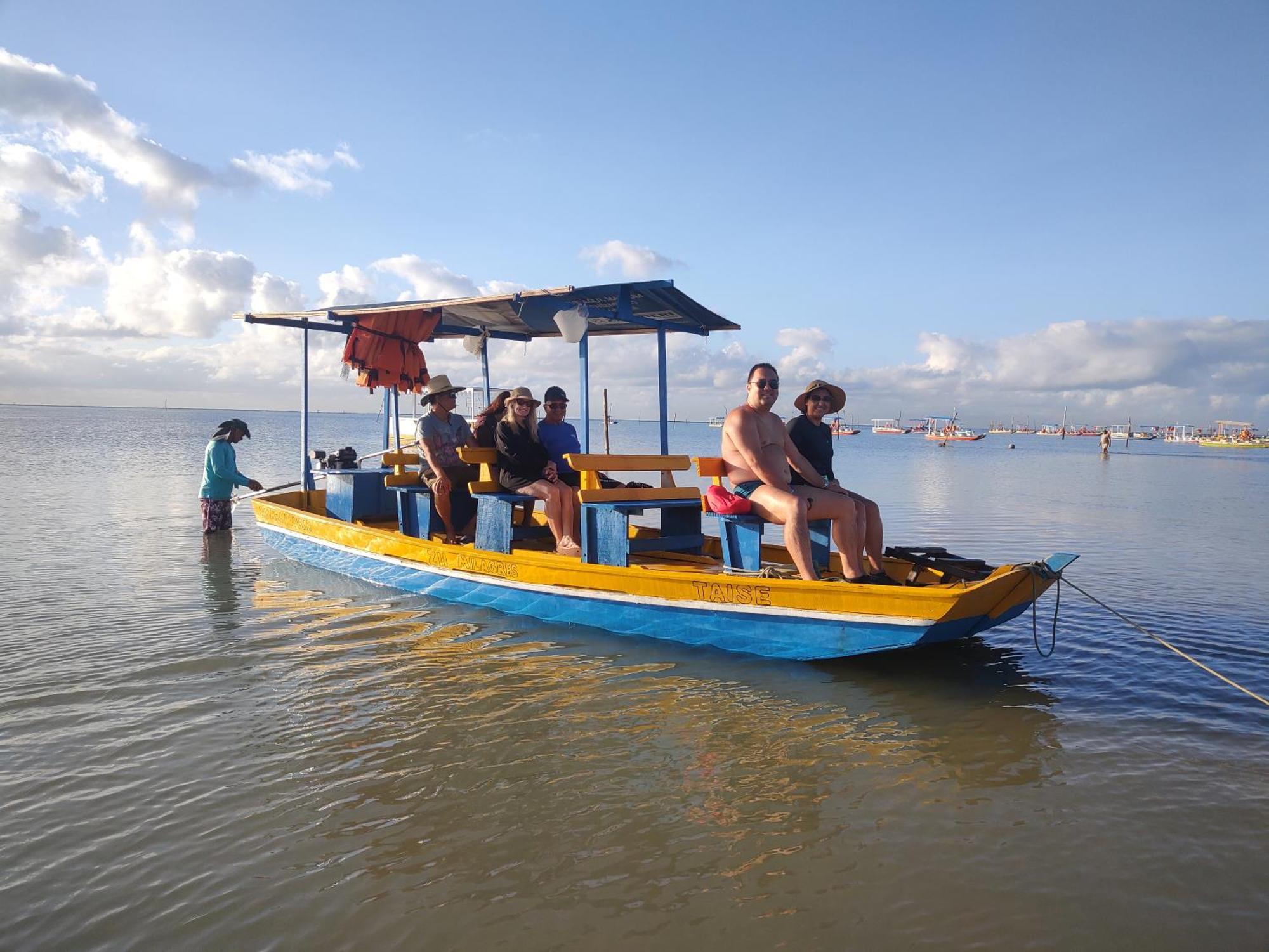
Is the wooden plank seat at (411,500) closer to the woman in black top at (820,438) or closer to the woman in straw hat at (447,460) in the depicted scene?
the woman in straw hat at (447,460)

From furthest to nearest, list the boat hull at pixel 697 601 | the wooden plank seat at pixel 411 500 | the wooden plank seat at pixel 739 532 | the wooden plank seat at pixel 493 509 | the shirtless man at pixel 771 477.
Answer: the wooden plank seat at pixel 411 500, the wooden plank seat at pixel 493 509, the wooden plank seat at pixel 739 532, the shirtless man at pixel 771 477, the boat hull at pixel 697 601

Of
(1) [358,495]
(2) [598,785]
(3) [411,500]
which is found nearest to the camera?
(2) [598,785]

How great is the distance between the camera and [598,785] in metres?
4.48

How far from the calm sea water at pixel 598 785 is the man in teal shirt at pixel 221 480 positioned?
156 inches

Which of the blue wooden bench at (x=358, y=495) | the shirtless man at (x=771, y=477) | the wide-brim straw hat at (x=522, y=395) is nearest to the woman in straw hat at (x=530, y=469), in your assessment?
the wide-brim straw hat at (x=522, y=395)

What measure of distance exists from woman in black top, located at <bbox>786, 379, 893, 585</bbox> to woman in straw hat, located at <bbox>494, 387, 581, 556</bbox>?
2384 mm

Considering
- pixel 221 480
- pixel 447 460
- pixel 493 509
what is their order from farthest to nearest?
pixel 221 480
pixel 447 460
pixel 493 509

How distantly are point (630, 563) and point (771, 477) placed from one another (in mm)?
2612

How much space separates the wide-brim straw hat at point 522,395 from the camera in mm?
8180

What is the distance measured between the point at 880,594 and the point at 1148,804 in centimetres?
194

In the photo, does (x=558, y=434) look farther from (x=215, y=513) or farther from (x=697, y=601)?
(x=215, y=513)

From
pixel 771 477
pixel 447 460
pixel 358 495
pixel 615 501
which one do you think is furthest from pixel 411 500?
pixel 771 477

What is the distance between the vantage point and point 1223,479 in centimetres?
3562

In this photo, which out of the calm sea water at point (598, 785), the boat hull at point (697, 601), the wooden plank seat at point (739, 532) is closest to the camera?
the calm sea water at point (598, 785)
